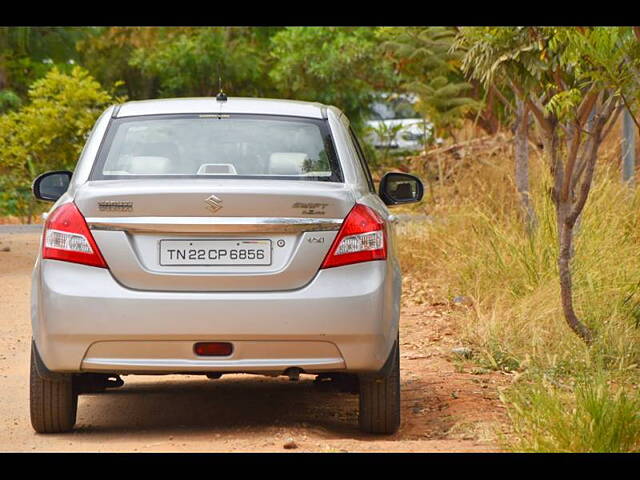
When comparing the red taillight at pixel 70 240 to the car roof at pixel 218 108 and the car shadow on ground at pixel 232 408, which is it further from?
the car shadow on ground at pixel 232 408

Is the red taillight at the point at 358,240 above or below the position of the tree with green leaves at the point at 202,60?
above

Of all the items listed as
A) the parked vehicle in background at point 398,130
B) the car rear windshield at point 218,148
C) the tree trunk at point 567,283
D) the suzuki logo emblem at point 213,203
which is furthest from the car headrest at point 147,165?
the parked vehicle in background at point 398,130

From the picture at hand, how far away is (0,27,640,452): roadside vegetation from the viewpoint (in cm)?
761

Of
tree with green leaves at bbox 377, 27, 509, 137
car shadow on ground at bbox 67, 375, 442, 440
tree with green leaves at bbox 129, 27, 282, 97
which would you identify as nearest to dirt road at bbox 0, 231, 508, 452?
car shadow on ground at bbox 67, 375, 442, 440

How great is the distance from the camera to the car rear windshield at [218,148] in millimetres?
6766

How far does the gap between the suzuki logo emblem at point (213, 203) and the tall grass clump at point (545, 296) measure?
1579 millimetres

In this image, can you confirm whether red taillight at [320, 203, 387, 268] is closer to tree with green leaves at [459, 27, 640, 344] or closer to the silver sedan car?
the silver sedan car

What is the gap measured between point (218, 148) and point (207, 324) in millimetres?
1157

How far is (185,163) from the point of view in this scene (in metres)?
6.88

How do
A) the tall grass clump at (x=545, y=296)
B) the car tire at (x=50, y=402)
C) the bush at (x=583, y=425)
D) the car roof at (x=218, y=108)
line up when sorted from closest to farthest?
the bush at (x=583, y=425) → the tall grass clump at (x=545, y=296) → the car tire at (x=50, y=402) → the car roof at (x=218, y=108)

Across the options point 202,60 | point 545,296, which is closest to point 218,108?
point 545,296

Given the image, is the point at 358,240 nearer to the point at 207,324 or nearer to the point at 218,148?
the point at 207,324
